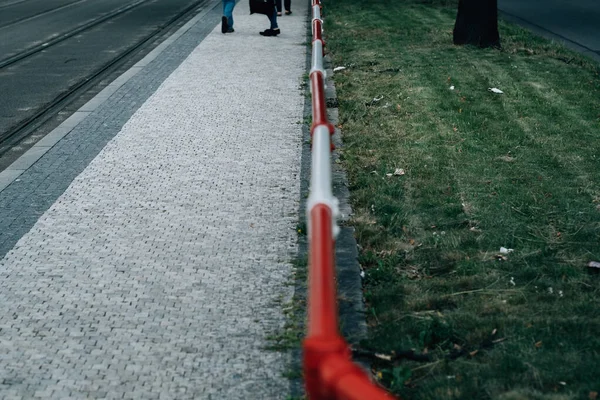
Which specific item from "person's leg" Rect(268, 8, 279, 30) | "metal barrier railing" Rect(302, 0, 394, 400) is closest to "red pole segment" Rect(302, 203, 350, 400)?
"metal barrier railing" Rect(302, 0, 394, 400)

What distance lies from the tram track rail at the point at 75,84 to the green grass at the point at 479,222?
3.39m

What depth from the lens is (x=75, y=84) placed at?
13.1 meters

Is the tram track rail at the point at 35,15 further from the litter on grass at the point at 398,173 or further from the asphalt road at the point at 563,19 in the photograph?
the litter on grass at the point at 398,173

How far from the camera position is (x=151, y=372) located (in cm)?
423

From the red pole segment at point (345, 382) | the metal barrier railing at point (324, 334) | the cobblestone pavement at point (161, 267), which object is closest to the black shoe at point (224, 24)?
the cobblestone pavement at point (161, 267)

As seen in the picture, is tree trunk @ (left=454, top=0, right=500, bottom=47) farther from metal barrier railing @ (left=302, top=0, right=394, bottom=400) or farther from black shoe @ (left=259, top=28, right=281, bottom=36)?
metal barrier railing @ (left=302, top=0, right=394, bottom=400)

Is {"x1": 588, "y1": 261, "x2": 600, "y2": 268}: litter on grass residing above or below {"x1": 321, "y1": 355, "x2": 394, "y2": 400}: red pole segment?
below

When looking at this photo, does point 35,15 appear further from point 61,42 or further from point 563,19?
point 563,19

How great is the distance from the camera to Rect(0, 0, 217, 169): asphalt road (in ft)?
40.6

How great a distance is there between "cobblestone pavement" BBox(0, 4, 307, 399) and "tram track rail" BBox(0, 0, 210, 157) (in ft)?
2.66

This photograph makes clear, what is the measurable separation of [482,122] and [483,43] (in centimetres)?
598

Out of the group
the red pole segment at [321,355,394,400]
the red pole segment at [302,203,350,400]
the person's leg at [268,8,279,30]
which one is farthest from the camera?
the person's leg at [268,8,279,30]

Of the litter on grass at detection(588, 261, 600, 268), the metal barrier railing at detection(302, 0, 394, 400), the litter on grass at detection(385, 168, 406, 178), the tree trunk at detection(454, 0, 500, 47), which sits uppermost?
the metal barrier railing at detection(302, 0, 394, 400)

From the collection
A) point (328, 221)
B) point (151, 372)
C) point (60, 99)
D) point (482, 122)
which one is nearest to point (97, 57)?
point (60, 99)
